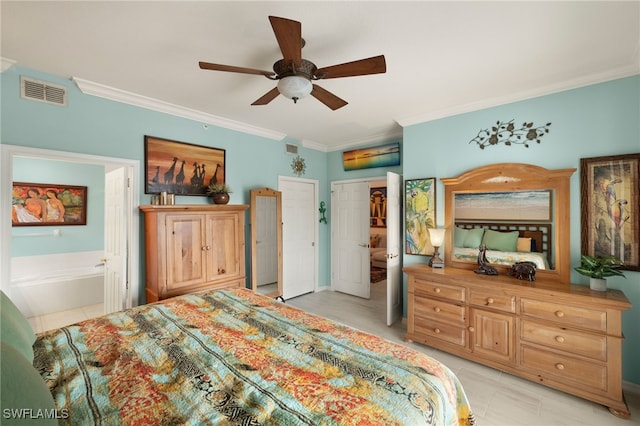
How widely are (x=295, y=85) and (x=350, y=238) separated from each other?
3.33 meters

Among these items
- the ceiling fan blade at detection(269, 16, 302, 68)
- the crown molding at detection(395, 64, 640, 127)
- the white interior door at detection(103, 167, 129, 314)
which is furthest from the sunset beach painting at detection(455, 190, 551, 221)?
the white interior door at detection(103, 167, 129, 314)

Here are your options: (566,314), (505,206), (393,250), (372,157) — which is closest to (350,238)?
(393,250)

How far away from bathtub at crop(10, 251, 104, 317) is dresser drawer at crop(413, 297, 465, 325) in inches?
178

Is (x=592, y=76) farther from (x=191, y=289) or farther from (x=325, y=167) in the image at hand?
(x=191, y=289)

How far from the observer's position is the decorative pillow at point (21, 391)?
2.04 ft

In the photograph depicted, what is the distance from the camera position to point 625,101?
2258mm

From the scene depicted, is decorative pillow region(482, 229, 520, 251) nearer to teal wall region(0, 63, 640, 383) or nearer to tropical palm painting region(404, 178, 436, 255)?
teal wall region(0, 63, 640, 383)

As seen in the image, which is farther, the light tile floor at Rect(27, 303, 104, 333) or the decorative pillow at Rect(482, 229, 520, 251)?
the light tile floor at Rect(27, 303, 104, 333)

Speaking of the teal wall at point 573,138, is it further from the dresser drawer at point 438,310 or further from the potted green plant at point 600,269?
the dresser drawer at point 438,310

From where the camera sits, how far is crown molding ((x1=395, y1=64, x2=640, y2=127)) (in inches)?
88.9

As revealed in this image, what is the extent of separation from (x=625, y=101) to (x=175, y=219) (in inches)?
166

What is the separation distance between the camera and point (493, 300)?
8.07 ft

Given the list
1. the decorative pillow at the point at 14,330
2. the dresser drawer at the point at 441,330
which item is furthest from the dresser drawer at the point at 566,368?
the decorative pillow at the point at 14,330

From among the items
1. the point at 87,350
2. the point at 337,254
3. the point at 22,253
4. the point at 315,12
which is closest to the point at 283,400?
the point at 87,350
